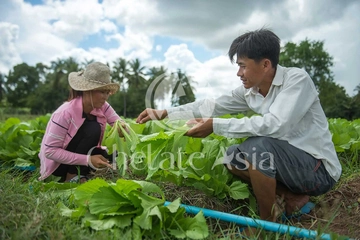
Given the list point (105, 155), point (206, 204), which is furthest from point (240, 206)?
point (105, 155)

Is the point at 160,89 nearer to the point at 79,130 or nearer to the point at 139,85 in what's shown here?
the point at 79,130

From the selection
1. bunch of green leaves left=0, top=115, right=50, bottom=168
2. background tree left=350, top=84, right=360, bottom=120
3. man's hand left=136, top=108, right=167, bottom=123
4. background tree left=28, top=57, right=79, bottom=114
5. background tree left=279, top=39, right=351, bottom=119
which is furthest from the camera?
background tree left=28, top=57, right=79, bottom=114

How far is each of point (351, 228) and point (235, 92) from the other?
1277 mm

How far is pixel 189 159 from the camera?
254 centimetres

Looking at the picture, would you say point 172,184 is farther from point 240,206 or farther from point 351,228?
point 351,228

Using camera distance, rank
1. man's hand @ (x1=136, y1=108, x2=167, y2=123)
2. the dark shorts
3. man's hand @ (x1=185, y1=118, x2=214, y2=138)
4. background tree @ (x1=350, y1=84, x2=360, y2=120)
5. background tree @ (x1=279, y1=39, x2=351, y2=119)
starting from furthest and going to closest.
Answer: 1. background tree @ (x1=279, y1=39, x2=351, y2=119)
2. background tree @ (x1=350, y1=84, x2=360, y2=120)
3. man's hand @ (x1=136, y1=108, x2=167, y2=123)
4. man's hand @ (x1=185, y1=118, x2=214, y2=138)
5. the dark shorts

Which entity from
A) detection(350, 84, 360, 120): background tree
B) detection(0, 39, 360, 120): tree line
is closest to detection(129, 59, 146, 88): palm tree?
detection(0, 39, 360, 120): tree line

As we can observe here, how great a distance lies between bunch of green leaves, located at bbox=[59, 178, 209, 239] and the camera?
175cm

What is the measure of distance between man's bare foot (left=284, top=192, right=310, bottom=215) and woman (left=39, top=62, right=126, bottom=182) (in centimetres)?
145

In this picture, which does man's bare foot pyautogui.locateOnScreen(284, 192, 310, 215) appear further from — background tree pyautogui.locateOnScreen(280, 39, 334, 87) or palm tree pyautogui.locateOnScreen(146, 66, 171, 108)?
background tree pyautogui.locateOnScreen(280, 39, 334, 87)

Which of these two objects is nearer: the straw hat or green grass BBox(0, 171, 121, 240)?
green grass BBox(0, 171, 121, 240)

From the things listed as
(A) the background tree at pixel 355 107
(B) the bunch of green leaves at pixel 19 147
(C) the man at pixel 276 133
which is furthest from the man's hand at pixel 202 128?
(A) the background tree at pixel 355 107

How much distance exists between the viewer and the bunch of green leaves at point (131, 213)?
175 cm

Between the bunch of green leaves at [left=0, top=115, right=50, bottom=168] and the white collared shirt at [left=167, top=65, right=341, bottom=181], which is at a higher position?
the white collared shirt at [left=167, top=65, right=341, bottom=181]
